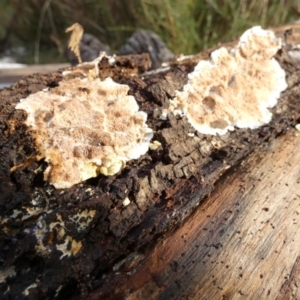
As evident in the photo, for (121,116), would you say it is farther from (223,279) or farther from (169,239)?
(223,279)

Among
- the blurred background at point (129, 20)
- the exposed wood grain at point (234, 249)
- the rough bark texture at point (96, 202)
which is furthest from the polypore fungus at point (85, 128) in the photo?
the blurred background at point (129, 20)

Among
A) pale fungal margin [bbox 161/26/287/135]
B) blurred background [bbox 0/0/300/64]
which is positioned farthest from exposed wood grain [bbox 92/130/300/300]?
blurred background [bbox 0/0/300/64]

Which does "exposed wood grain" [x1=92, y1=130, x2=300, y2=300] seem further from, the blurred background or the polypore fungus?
the blurred background

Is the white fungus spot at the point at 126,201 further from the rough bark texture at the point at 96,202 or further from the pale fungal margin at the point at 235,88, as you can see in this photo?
the pale fungal margin at the point at 235,88

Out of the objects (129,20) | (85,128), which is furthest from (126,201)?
(129,20)

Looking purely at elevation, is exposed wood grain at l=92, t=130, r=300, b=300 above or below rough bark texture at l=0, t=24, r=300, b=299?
below

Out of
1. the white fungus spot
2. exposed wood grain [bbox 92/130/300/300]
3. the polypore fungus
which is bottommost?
exposed wood grain [bbox 92/130/300/300]
